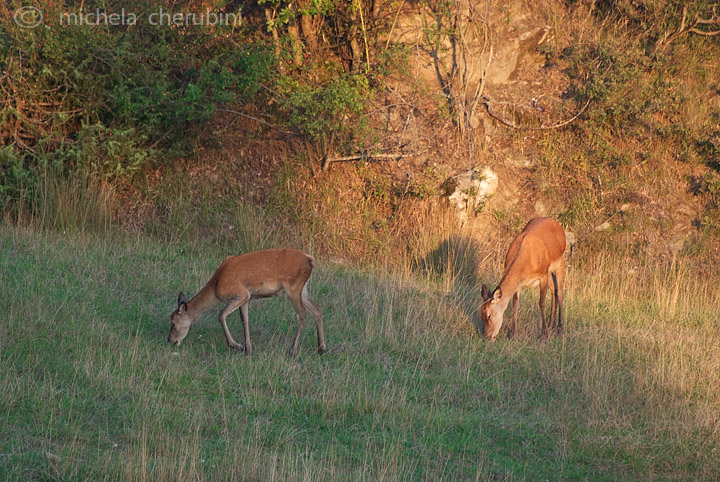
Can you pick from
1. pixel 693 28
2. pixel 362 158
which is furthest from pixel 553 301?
pixel 693 28

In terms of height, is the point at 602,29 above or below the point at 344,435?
above

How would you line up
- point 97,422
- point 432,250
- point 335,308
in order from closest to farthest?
point 97,422
point 335,308
point 432,250

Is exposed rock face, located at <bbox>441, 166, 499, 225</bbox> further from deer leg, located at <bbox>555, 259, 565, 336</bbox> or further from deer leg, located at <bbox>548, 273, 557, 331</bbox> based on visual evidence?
deer leg, located at <bbox>555, 259, 565, 336</bbox>

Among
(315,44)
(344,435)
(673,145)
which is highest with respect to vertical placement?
(315,44)

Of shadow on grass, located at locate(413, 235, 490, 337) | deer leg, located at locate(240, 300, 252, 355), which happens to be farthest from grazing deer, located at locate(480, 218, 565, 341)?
deer leg, located at locate(240, 300, 252, 355)

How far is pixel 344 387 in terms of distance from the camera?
7.55m

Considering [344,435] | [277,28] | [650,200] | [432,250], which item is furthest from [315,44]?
[344,435]

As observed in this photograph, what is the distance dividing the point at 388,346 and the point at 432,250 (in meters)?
4.65

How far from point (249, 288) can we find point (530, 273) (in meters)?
3.52

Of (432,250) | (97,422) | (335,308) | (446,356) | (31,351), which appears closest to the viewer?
(97,422)

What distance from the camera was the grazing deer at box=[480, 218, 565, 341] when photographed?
950cm

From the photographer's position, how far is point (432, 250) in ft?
43.9

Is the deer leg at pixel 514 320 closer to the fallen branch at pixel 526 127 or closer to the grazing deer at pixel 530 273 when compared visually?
the grazing deer at pixel 530 273

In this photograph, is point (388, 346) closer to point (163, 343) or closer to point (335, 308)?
point (335, 308)
